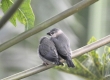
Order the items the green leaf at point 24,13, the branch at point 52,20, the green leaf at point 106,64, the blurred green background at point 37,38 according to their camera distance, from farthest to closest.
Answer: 1. the blurred green background at point 37,38
2. the green leaf at point 106,64
3. the green leaf at point 24,13
4. the branch at point 52,20

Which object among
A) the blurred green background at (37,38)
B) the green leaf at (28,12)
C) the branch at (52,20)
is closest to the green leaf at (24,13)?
the green leaf at (28,12)

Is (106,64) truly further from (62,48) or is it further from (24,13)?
(24,13)

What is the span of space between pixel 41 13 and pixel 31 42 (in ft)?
0.88

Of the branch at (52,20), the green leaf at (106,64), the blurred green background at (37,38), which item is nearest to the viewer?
the branch at (52,20)

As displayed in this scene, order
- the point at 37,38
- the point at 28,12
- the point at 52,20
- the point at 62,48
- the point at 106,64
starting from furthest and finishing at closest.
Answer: the point at 37,38 → the point at 62,48 → the point at 106,64 → the point at 28,12 → the point at 52,20

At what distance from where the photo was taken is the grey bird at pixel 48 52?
1840mm

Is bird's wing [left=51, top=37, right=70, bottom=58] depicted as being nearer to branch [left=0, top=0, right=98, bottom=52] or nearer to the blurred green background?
branch [left=0, top=0, right=98, bottom=52]

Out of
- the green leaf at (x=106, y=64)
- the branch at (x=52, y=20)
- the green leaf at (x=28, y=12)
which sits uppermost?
the green leaf at (x=28, y=12)

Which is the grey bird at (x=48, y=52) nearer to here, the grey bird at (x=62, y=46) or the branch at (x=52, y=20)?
the grey bird at (x=62, y=46)

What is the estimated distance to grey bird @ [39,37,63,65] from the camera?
6.04 feet

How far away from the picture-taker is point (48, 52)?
1939mm

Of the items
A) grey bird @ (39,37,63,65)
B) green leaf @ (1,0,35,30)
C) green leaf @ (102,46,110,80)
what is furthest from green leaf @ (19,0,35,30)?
green leaf @ (102,46,110,80)

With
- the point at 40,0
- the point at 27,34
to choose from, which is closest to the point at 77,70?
the point at 27,34

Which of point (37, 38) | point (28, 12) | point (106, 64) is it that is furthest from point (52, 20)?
point (37, 38)
